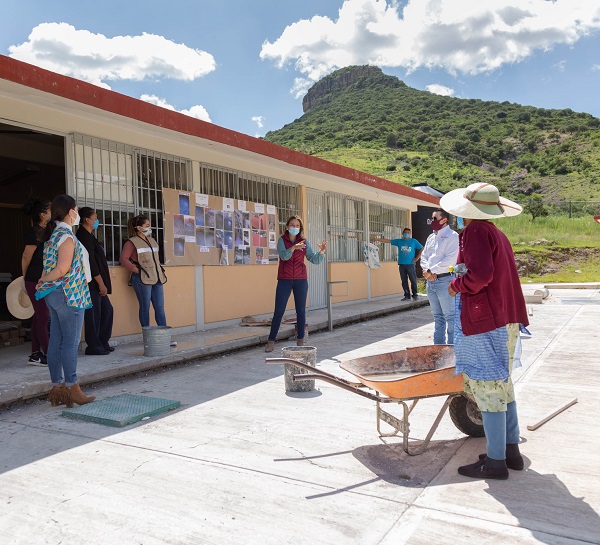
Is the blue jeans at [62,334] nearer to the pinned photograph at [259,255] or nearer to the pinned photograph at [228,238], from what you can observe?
the pinned photograph at [228,238]

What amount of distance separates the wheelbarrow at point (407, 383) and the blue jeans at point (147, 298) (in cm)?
413

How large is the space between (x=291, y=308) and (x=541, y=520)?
29.8 feet

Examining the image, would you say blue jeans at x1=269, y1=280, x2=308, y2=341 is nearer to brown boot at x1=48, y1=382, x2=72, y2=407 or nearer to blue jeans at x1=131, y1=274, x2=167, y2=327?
blue jeans at x1=131, y1=274, x2=167, y2=327

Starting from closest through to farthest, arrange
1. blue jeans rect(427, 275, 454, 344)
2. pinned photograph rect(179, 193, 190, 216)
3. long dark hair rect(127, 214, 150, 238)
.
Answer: blue jeans rect(427, 275, 454, 344) → long dark hair rect(127, 214, 150, 238) → pinned photograph rect(179, 193, 190, 216)

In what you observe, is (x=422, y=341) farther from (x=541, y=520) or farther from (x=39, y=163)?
(x=39, y=163)

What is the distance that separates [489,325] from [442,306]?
3562mm

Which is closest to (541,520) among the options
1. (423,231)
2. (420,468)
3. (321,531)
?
(420,468)

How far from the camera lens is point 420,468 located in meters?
3.61

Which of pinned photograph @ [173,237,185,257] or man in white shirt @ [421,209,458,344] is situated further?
pinned photograph @ [173,237,185,257]

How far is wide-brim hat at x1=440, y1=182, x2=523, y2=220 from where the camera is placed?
137 inches

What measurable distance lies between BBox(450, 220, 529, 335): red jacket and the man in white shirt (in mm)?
3052

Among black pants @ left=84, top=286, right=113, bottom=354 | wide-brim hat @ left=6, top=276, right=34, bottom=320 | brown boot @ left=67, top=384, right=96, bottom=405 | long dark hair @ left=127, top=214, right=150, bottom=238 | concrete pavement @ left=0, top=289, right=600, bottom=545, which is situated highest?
long dark hair @ left=127, top=214, right=150, bottom=238

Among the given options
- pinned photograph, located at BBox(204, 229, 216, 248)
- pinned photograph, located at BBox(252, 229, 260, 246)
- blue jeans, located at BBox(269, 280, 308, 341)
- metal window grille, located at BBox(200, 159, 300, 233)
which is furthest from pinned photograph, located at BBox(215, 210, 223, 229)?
blue jeans, located at BBox(269, 280, 308, 341)

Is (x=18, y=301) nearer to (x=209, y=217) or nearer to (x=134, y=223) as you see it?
(x=134, y=223)
